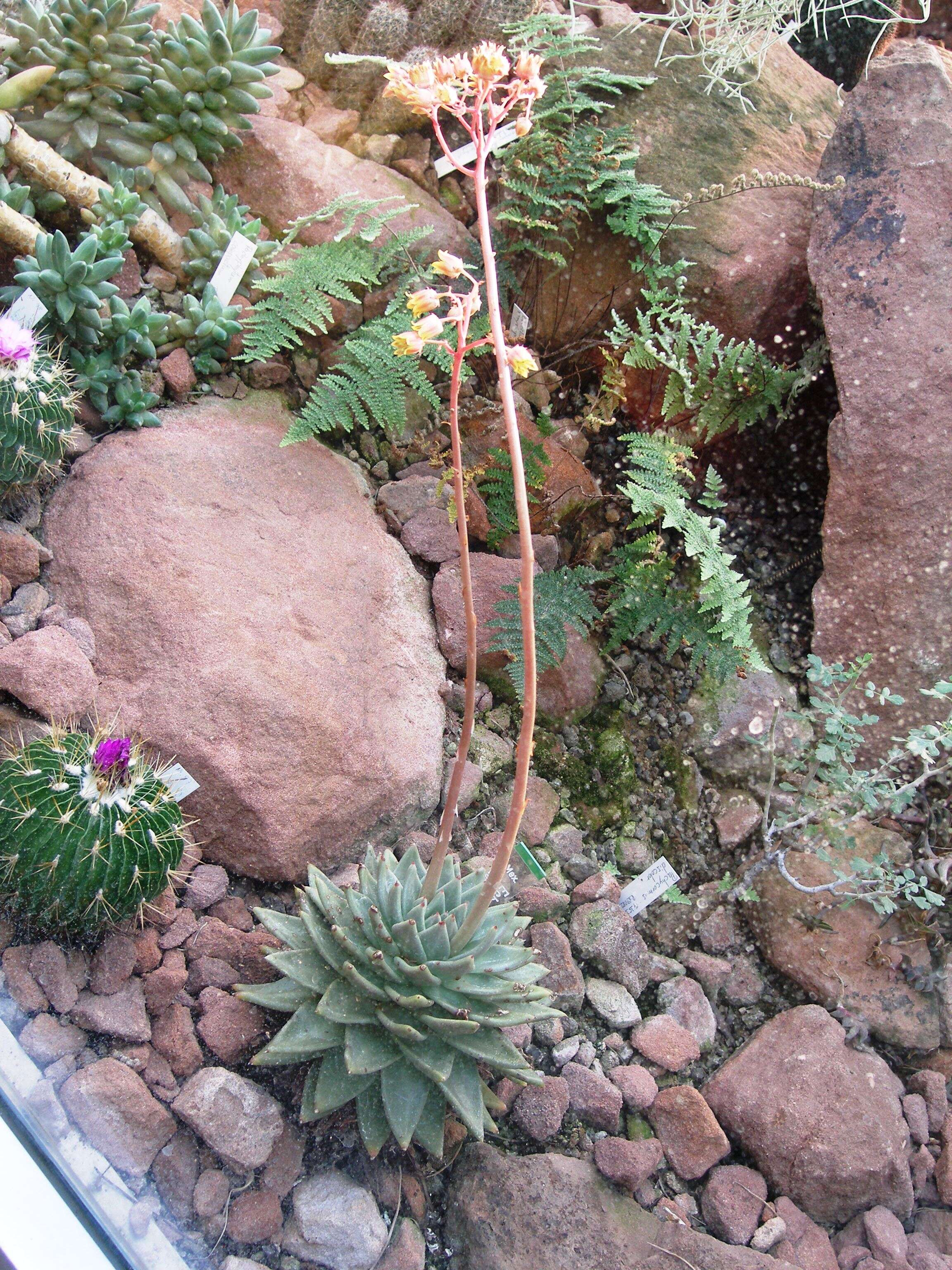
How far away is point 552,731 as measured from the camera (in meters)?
3.11

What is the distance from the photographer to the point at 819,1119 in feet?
8.12

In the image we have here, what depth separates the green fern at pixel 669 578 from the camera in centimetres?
295

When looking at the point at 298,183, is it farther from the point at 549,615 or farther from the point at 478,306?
the point at 478,306

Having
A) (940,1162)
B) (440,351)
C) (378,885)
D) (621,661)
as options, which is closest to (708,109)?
(440,351)

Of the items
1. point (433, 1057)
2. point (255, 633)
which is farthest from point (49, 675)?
point (433, 1057)

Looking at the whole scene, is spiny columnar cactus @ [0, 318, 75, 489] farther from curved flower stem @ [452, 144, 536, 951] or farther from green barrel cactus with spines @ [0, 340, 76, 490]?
curved flower stem @ [452, 144, 536, 951]

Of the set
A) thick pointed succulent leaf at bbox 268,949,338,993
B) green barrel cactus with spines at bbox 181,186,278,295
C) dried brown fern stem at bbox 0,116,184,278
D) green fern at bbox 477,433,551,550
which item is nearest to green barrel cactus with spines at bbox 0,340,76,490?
dried brown fern stem at bbox 0,116,184,278

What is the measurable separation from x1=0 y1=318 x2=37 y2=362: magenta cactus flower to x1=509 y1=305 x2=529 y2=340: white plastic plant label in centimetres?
177

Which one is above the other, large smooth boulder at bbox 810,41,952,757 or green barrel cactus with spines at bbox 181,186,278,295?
green barrel cactus with spines at bbox 181,186,278,295

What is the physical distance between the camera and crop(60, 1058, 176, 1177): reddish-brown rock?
1.86 meters

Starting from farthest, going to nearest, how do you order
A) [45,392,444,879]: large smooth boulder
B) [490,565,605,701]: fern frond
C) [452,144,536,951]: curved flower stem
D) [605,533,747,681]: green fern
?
[605,533,747,681]: green fern, [490,565,605,701]: fern frond, [45,392,444,879]: large smooth boulder, [452,144,536,951]: curved flower stem

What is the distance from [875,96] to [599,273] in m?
1.19

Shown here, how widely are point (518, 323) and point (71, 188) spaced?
1.59m

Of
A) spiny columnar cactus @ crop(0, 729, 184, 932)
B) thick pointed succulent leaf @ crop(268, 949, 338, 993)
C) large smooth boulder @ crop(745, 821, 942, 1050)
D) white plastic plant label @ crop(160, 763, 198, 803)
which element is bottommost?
large smooth boulder @ crop(745, 821, 942, 1050)
